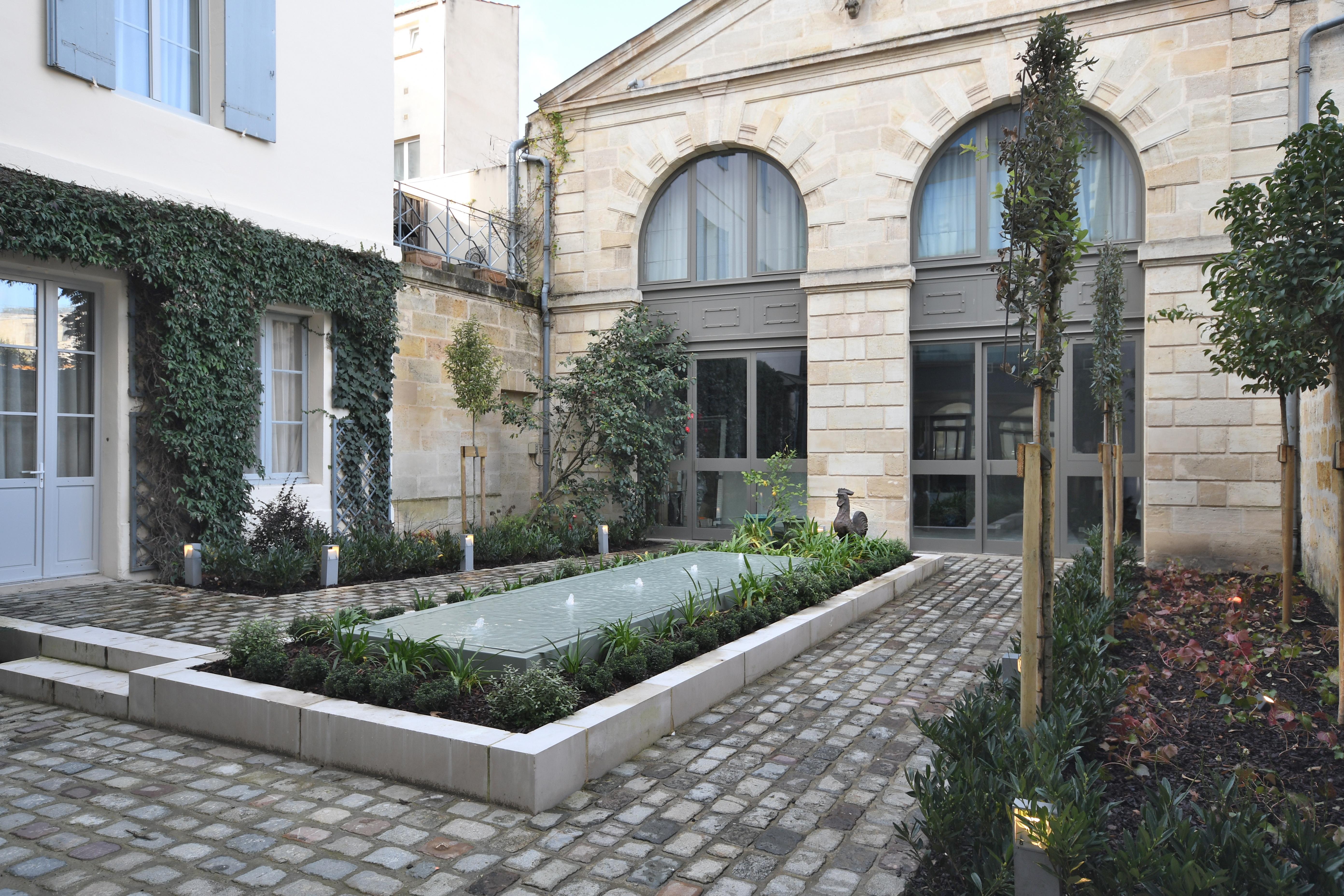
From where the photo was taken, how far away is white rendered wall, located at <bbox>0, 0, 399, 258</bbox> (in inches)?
286

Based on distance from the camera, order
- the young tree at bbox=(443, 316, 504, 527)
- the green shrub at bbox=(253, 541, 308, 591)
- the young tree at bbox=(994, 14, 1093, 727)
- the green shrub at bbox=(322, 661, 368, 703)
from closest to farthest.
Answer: the young tree at bbox=(994, 14, 1093, 727), the green shrub at bbox=(322, 661, 368, 703), the green shrub at bbox=(253, 541, 308, 591), the young tree at bbox=(443, 316, 504, 527)

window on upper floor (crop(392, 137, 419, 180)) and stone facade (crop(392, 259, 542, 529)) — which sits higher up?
window on upper floor (crop(392, 137, 419, 180))

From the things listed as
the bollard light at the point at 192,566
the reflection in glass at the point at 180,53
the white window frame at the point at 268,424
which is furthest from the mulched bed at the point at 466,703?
the reflection in glass at the point at 180,53

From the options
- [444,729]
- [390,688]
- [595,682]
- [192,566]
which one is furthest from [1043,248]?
[192,566]

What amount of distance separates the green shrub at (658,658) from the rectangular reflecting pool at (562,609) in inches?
12.0

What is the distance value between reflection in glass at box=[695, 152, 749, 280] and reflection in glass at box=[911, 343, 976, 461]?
291 centimetres

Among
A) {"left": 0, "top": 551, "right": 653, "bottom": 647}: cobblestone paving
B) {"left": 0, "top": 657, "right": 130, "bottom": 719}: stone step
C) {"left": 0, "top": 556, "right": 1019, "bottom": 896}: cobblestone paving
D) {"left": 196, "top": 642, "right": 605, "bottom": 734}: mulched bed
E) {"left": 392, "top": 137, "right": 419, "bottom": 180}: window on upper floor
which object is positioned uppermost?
{"left": 392, "top": 137, "right": 419, "bottom": 180}: window on upper floor

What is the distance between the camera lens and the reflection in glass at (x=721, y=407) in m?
12.5

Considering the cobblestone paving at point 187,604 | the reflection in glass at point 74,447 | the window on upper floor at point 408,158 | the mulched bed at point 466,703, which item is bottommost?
the cobblestone paving at point 187,604

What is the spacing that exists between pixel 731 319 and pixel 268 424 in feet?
20.3

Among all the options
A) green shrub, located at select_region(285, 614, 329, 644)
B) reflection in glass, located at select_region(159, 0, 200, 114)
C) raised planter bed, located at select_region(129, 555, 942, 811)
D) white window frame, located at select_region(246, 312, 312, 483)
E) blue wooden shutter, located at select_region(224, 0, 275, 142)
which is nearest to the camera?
raised planter bed, located at select_region(129, 555, 942, 811)

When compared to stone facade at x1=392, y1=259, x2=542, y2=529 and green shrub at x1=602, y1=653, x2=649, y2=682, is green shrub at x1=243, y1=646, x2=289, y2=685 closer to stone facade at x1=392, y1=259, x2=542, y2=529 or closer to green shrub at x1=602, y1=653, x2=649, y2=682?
green shrub at x1=602, y1=653, x2=649, y2=682

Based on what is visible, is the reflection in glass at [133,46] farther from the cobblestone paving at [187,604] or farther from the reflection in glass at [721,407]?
the reflection in glass at [721,407]

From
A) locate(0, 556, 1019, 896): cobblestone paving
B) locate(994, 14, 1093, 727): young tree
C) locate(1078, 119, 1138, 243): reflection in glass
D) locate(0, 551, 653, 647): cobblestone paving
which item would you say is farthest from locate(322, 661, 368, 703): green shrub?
locate(1078, 119, 1138, 243): reflection in glass
